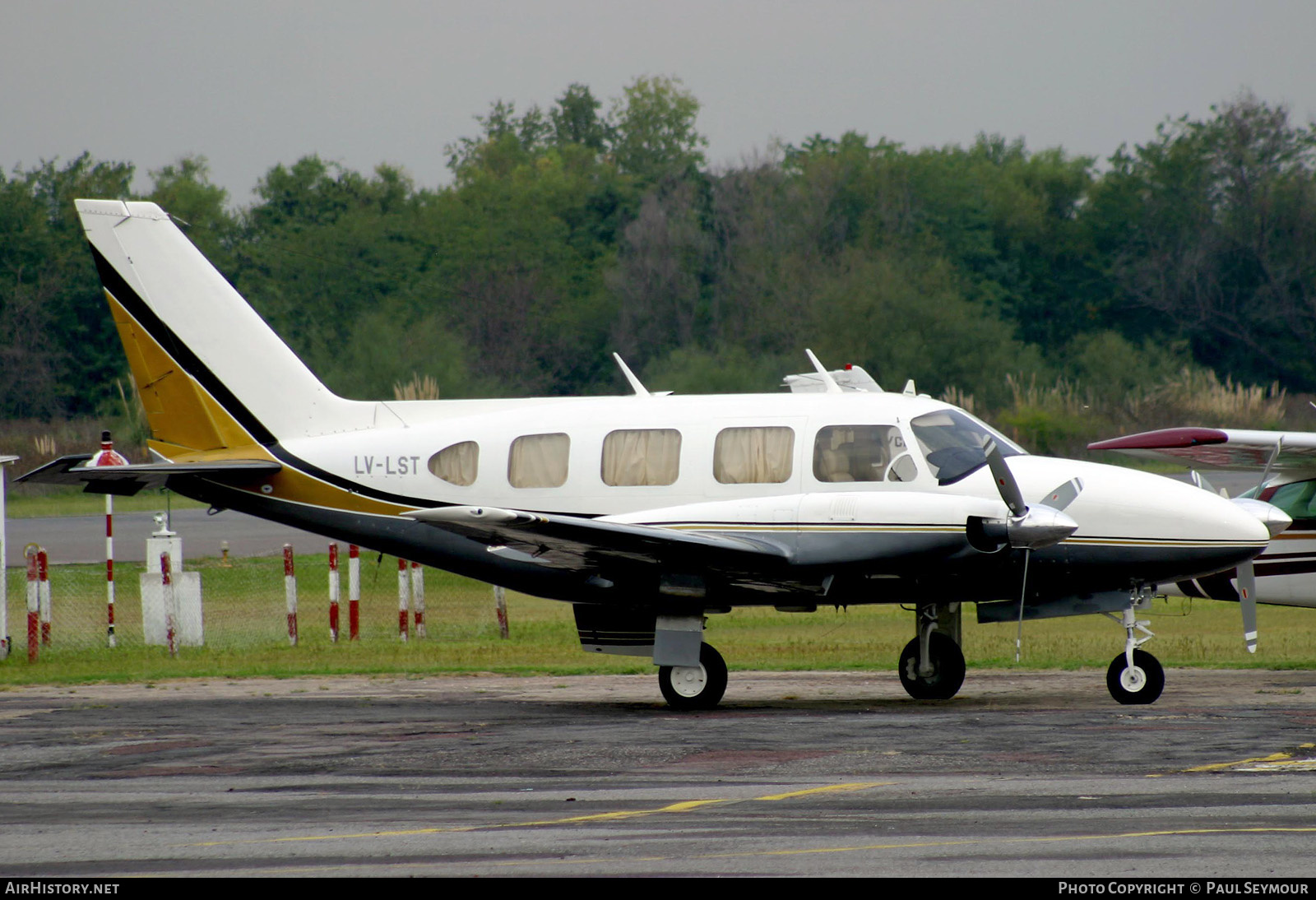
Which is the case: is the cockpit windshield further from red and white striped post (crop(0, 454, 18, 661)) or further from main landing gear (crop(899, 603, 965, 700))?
red and white striped post (crop(0, 454, 18, 661))

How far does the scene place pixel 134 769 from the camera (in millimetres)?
10789

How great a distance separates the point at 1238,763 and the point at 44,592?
1553 cm

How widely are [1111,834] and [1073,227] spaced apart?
196 feet

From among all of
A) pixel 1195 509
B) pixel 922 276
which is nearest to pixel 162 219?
pixel 1195 509

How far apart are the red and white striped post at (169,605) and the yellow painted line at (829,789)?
41.5ft

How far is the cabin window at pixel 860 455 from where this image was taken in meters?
14.0

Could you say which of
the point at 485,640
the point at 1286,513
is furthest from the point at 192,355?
the point at 1286,513

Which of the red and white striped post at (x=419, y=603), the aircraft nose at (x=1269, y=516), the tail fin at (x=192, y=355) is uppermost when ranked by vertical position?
the tail fin at (x=192, y=355)

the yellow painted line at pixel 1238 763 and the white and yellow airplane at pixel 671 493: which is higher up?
the white and yellow airplane at pixel 671 493

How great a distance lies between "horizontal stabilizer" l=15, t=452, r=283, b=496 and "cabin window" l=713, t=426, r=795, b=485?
476 centimetres

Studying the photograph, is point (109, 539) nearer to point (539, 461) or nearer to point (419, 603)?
point (419, 603)

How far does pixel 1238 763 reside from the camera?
32.5 feet

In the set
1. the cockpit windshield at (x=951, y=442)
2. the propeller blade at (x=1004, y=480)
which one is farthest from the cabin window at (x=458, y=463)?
the propeller blade at (x=1004, y=480)

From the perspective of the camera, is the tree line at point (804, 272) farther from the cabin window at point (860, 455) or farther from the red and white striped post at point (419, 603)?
the cabin window at point (860, 455)
